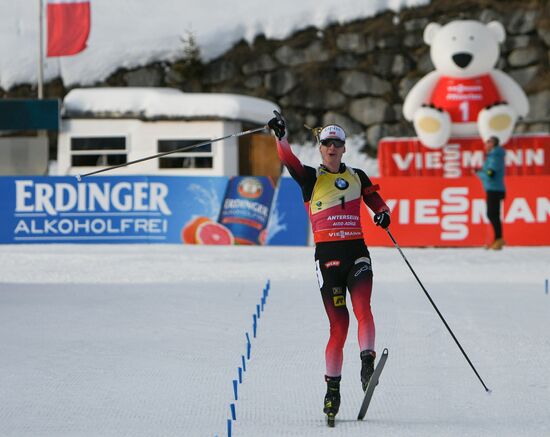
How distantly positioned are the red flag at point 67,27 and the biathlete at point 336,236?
85.8 feet

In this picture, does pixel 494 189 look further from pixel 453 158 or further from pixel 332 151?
pixel 332 151

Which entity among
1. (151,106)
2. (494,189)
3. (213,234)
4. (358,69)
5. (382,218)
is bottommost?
(213,234)

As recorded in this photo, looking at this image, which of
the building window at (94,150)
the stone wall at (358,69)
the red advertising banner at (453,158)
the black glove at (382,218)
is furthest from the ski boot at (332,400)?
the stone wall at (358,69)

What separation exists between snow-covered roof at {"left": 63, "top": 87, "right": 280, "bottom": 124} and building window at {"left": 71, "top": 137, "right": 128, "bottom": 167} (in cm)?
53

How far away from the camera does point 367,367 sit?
5.80 meters

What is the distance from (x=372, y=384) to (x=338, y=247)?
84 cm

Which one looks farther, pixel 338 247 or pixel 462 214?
pixel 462 214

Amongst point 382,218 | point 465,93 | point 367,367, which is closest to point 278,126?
point 382,218

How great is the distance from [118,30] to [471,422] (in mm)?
36056

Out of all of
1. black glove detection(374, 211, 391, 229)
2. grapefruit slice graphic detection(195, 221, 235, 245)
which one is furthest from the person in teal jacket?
black glove detection(374, 211, 391, 229)

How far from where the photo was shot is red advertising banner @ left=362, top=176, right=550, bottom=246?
17594 millimetres

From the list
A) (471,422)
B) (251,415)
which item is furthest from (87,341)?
(471,422)

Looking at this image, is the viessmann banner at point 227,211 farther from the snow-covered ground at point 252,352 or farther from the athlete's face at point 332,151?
the athlete's face at point 332,151

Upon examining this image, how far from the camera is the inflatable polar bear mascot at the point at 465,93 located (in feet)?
68.6
